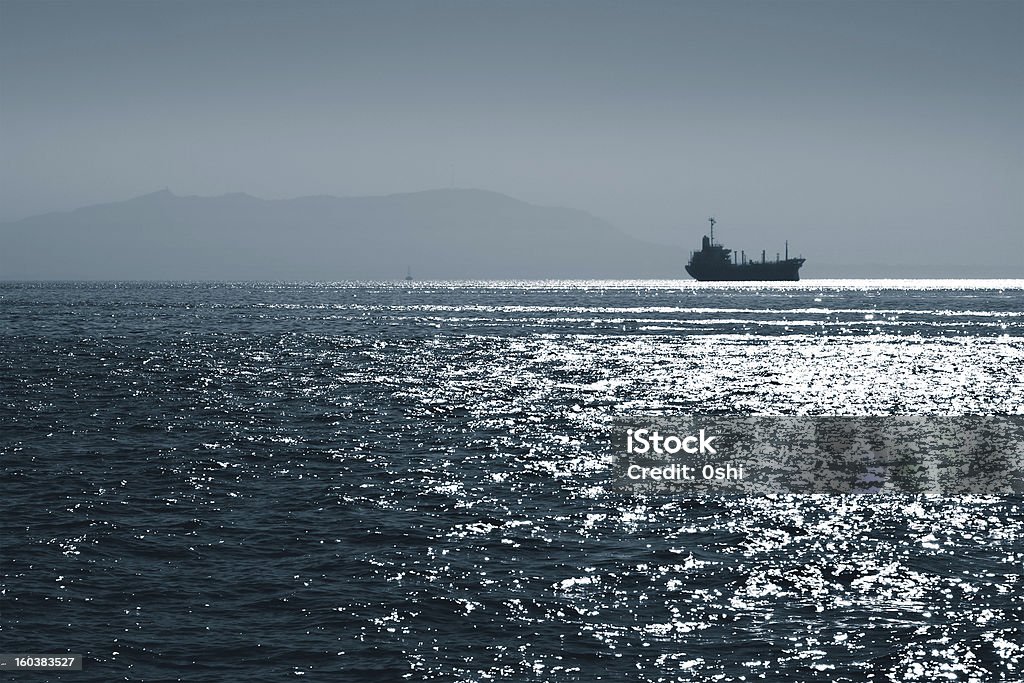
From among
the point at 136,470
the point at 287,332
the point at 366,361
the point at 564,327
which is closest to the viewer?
the point at 136,470

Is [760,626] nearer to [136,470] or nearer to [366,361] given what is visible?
[136,470]

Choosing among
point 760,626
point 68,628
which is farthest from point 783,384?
point 68,628

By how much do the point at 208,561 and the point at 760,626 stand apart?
12.1m

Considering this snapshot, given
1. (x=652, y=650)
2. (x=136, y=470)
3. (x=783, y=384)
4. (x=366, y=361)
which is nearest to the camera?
(x=652, y=650)

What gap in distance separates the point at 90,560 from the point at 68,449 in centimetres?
1537

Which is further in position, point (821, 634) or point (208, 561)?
point (208, 561)

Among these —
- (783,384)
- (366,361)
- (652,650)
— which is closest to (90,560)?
(652,650)

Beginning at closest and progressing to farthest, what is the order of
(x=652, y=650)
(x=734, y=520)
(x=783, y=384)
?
(x=652, y=650)
(x=734, y=520)
(x=783, y=384)

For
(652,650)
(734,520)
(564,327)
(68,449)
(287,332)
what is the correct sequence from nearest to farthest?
(652,650), (734,520), (68,449), (287,332), (564,327)

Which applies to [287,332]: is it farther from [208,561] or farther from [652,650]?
[652,650]

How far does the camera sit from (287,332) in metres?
117

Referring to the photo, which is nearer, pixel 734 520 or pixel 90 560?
pixel 90 560

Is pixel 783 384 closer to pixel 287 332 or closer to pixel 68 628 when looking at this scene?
pixel 68 628

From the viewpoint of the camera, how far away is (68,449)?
1394 inches
